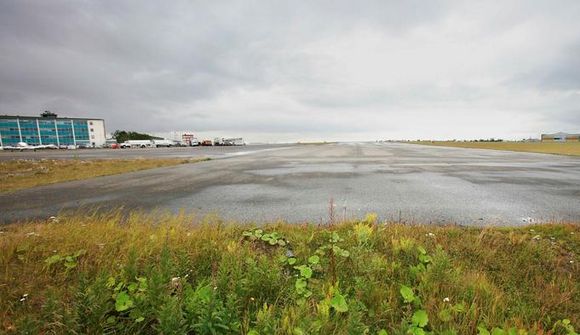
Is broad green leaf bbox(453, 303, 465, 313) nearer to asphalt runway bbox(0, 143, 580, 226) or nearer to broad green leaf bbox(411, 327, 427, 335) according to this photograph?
broad green leaf bbox(411, 327, 427, 335)

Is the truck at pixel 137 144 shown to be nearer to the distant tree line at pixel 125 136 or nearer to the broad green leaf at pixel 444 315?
the distant tree line at pixel 125 136

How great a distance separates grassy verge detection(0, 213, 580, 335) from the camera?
2.59 m

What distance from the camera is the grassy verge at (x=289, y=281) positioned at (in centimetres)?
259

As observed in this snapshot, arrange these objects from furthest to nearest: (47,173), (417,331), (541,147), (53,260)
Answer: (541,147)
(47,173)
(53,260)
(417,331)

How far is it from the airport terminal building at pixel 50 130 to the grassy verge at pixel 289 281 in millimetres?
158082

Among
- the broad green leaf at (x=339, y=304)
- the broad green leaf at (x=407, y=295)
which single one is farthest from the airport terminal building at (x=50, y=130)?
the broad green leaf at (x=407, y=295)

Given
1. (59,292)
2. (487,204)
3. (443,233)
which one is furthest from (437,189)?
(59,292)

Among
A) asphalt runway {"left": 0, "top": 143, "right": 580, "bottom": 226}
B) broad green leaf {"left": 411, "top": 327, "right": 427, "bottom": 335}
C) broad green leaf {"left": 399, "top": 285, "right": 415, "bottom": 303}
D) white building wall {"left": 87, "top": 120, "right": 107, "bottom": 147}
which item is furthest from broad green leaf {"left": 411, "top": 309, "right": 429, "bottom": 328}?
white building wall {"left": 87, "top": 120, "right": 107, "bottom": 147}

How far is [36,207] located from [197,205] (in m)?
4.90

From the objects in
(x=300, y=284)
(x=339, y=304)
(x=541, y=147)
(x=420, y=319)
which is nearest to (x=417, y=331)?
(x=420, y=319)

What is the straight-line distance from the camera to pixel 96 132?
135000 mm

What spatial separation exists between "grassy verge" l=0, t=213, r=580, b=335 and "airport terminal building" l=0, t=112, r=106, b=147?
15808 cm

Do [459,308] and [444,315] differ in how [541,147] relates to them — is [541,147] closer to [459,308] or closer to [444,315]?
[459,308]

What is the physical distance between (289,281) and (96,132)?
546 feet
